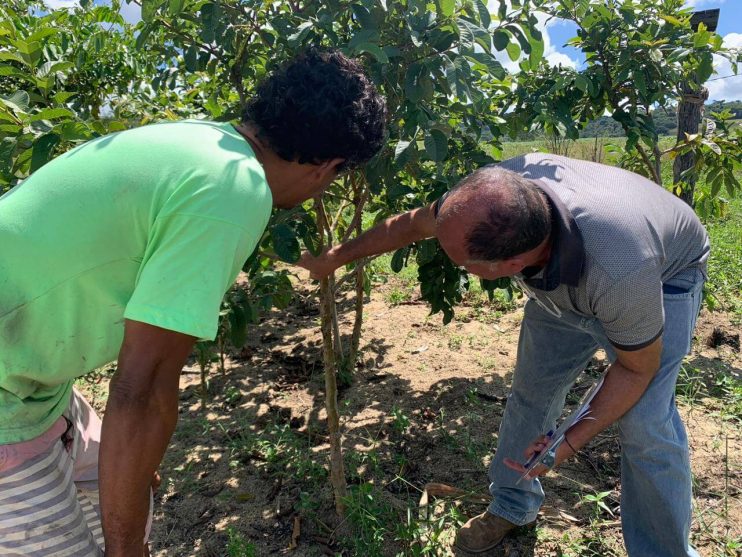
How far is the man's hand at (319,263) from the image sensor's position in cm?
194

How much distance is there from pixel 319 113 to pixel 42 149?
2.48 ft

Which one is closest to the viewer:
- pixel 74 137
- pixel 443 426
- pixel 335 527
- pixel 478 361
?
pixel 74 137

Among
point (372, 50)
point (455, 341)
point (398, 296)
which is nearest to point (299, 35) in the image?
point (372, 50)

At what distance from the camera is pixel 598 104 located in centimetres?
265

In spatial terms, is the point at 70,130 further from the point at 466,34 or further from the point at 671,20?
the point at 671,20

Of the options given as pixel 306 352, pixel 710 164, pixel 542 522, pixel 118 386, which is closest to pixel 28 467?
pixel 118 386

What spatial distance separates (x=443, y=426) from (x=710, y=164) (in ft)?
6.09

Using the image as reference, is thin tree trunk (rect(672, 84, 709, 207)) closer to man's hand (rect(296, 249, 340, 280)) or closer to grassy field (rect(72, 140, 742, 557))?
grassy field (rect(72, 140, 742, 557))

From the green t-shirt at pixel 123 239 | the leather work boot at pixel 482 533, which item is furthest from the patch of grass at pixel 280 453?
the green t-shirt at pixel 123 239

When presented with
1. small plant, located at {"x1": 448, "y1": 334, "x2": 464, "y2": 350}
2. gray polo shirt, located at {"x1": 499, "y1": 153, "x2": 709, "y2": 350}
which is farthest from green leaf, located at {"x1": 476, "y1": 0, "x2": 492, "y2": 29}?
→ small plant, located at {"x1": 448, "y1": 334, "x2": 464, "y2": 350}

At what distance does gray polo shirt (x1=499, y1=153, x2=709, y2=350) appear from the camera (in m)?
1.49

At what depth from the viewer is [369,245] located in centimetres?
195

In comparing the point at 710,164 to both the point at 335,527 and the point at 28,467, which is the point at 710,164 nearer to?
the point at 335,527

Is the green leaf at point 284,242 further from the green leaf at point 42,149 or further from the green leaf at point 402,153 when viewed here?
the green leaf at point 42,149
